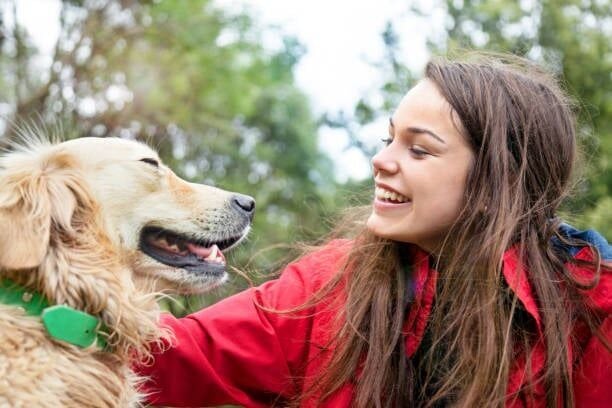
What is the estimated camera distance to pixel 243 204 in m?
3.23

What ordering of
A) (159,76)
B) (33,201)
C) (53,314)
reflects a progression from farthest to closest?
(159,76)
(33,201)
(53,314)

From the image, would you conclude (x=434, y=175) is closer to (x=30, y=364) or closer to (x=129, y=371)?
(x=129, y=371)

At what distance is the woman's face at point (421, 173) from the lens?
2.92 metres

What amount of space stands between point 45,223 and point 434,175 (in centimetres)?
131

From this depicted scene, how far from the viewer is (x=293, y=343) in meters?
3.08

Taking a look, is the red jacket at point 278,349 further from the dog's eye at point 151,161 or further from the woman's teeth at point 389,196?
the dog's eye at point 151,161

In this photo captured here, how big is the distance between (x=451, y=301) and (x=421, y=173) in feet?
1.59

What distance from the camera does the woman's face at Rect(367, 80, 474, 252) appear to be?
9.57 ft

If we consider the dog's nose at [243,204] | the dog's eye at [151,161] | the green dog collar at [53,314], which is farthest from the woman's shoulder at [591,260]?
the green dog collar at [53,314]

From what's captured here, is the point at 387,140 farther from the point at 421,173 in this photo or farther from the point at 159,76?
the point at 159,76

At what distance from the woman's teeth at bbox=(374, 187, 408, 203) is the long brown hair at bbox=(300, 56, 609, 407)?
219 mm

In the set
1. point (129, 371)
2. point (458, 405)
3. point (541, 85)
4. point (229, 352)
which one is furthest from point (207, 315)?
point (541, 85)

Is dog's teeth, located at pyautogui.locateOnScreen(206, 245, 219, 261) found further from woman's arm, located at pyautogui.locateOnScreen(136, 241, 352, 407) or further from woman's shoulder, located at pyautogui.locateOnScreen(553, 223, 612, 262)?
woman's shoulder, located at pyautogui.locateOnScreen(553, 223, 612, 262)

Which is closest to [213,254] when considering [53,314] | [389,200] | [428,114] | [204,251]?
[204,251]
